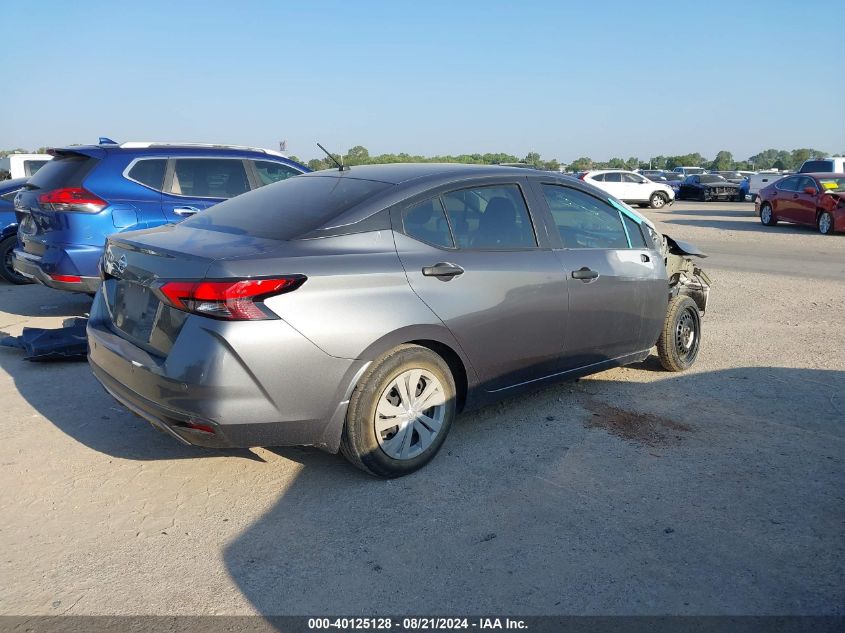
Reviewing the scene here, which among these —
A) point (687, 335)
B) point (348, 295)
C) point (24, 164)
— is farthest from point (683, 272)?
point (24, 164)

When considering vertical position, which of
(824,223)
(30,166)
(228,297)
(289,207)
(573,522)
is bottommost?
(573,522)

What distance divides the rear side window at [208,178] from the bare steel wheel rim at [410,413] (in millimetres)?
4673

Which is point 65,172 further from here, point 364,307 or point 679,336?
point 679,336

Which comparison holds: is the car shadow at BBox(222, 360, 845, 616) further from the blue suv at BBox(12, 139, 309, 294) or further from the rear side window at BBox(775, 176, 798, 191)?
the rear side window at BBox(775, 176, 798, 191)

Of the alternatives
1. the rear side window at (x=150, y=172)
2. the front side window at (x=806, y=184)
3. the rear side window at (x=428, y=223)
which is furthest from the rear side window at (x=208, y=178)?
the front side window at (x=806, y=184)

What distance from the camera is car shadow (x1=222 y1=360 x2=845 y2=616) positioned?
3146 millimetres

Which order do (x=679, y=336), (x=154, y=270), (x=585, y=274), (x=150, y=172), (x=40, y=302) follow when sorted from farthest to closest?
(x=40, y=302), (x=150, y=172), (x=679, y=336), (x=585, y=274), (x=154, y=270)

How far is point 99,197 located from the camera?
24.0ft

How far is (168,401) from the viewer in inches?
145

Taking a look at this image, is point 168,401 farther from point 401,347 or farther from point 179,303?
point 401,347

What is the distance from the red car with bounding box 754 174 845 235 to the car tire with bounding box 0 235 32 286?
1726cm

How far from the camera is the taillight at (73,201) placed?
7227 mm

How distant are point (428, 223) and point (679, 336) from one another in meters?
2.86

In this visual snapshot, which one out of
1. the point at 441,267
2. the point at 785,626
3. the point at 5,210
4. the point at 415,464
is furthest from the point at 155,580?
the point at 5,210
